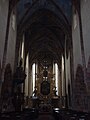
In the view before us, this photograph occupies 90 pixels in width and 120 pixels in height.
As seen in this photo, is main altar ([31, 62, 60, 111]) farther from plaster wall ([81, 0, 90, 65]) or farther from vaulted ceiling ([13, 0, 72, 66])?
plaster wall ([81, 0, 90, 65])

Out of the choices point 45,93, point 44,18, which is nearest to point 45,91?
point 45,93

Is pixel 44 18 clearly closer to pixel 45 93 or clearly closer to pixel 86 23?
pixel 86 23

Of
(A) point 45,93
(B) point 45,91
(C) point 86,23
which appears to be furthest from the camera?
(B) point 45,91

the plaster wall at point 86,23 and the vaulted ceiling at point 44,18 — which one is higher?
the vaulted ceiling at point 44,18

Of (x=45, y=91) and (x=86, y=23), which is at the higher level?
(x=86, y=23)

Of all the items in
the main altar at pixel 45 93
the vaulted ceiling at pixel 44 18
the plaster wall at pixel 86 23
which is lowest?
the main altar at pixel 45 93

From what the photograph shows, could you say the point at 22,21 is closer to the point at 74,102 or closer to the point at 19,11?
A: the point at 19,11

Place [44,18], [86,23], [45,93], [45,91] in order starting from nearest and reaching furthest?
[86,23] → [44,18] → [45,93] → [45,91]

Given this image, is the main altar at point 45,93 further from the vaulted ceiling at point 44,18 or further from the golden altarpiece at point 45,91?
the vaulted ceiling at point 44,18

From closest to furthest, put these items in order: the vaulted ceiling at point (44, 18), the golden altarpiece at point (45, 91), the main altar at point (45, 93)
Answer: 1. the vaulted ceiling at point (44, 18)
2. the main altar at point (45, 93)
3. the golden altarpiece at point (45, 91)

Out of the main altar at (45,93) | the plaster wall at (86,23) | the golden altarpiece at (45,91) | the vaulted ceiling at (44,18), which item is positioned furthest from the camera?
the golden altarpiece at (45,91)

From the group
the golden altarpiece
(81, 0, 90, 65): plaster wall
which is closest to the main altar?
the golden altarpiece

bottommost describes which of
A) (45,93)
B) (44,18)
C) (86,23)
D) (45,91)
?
(45,93)

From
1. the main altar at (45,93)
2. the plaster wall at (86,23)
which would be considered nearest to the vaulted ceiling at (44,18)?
the plaster wall at (86,23)
